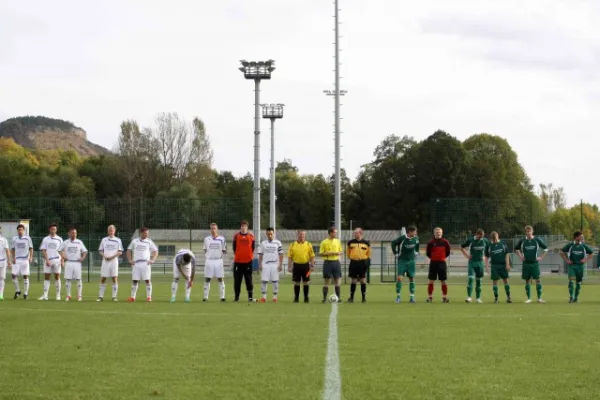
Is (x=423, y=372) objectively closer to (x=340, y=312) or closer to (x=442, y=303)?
(x=340, y=312)

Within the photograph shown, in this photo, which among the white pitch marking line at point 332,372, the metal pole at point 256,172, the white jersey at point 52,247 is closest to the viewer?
the white pitch marking line at point 332,372

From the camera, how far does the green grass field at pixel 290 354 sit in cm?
845

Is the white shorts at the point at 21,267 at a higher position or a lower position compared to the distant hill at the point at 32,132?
lower

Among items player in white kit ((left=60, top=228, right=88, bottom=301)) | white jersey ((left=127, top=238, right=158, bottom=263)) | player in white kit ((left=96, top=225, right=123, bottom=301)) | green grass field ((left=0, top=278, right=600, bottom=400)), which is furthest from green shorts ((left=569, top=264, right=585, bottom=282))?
player in white kit ((left=60, top=228, right=88, bottom=301))

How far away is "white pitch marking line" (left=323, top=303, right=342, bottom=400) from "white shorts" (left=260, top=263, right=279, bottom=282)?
9.51m

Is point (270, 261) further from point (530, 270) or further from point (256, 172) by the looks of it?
point (256, 172)

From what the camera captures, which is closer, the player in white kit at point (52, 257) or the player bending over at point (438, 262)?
the player bending over at point (438, 262)

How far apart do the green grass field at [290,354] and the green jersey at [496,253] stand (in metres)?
5.34

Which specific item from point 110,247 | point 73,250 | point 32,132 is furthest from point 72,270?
point 32,132

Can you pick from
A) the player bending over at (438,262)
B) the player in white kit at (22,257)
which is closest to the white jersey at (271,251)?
the player bending over at (438,262)

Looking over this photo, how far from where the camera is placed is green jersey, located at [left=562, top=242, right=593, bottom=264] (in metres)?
24.1

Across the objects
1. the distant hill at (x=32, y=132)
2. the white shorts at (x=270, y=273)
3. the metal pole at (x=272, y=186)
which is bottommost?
the white shorts at (x=270, y=273)

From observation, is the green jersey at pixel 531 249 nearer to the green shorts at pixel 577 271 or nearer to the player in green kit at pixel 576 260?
the player in green kit at pixel 576 260

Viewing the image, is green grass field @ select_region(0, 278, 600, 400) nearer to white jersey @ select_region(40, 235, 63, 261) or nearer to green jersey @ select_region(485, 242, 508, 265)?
green jersey @ select_region(485, 242, 508, 265)
